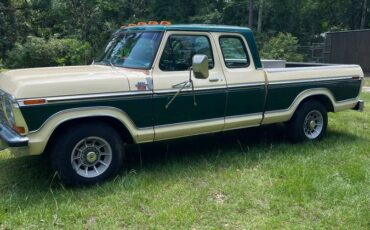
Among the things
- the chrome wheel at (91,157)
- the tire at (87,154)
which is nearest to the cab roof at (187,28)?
the tire at (87,154)

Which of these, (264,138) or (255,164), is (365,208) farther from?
(264,138)

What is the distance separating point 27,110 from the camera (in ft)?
14.2

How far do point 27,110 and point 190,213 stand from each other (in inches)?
80.2

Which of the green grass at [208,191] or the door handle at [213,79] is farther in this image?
the door handle at [213,79]

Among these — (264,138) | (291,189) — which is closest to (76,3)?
(264,138)

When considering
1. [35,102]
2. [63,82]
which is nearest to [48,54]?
[63,82]

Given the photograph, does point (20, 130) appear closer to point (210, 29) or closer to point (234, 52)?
point (210, 29)

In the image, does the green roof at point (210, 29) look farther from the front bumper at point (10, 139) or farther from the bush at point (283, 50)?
the bush at point (283, 50)

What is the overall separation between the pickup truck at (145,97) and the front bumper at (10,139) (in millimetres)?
11

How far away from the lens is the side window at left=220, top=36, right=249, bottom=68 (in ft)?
19.2

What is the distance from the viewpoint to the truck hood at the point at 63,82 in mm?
4367

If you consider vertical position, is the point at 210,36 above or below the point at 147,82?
above

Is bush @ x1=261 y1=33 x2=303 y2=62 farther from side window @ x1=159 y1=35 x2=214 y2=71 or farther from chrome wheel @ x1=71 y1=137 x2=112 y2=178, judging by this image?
chrome wheel @ x1=71 y1=137 x2=112 y2=178

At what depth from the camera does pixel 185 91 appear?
5352mm
